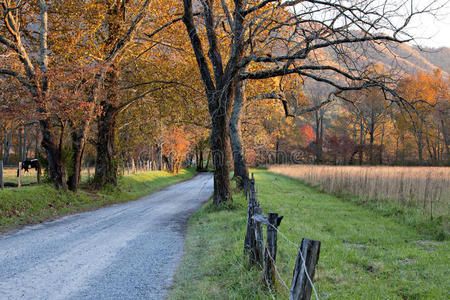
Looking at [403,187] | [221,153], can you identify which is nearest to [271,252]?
[221,153]

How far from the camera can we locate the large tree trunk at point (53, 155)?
15193 mm

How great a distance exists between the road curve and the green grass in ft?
1.83

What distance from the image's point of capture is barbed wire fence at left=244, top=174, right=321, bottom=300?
3096 millimetres

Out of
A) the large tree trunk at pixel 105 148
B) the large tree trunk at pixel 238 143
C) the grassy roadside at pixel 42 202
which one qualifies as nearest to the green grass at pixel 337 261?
the large tree trunk at pixel 238 143

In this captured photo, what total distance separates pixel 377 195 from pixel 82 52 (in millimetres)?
14831

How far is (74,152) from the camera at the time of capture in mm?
17719

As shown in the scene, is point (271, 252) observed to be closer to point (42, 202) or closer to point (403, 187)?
point (403, 187)

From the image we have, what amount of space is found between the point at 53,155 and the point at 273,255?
45.2ft

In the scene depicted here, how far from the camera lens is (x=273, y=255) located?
4699mm

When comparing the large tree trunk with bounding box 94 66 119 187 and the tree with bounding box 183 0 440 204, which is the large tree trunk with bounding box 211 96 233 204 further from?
the large tree trunk with bounding box 94 66 119 187

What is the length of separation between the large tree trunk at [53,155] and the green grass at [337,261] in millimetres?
8240

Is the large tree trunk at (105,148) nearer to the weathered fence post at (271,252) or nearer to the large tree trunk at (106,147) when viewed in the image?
the large tree trunk at (106,147)

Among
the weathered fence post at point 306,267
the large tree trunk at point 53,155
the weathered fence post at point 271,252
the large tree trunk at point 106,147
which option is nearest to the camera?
the weathered fence post at point 306,267

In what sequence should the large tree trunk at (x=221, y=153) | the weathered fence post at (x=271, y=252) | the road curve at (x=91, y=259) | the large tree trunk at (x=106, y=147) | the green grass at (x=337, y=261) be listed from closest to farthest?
1. the weathered fence post at (x=271, y=252)
2. the green grass at (x=337, y=261)
3. the road curve at (x=91, y=259)
4. the large tree trunk at (x=221, y=153)
5. the large tree trunk at (x=106, y=147)
